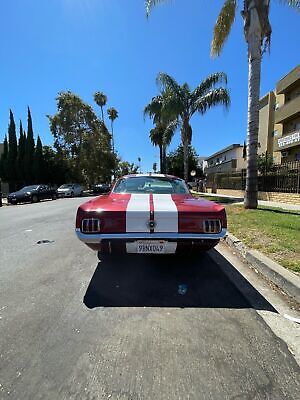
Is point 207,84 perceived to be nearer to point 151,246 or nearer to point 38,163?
point 151,246

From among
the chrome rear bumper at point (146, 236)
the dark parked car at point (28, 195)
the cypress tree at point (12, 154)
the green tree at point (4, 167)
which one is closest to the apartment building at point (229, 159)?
the dark parked car at point (28, 195)

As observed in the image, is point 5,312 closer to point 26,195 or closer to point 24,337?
point 24,337

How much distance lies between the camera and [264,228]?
744 cm

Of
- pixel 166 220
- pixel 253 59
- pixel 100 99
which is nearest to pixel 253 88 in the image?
pixel 253 59

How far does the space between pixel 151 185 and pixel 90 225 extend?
2109 mm

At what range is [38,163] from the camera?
128 feet

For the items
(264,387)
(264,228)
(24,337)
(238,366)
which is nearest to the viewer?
(264,387)

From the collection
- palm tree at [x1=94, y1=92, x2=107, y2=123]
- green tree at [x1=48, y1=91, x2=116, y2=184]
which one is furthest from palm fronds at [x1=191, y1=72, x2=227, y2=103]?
palm tree at [x1=94, y1=92, x2=107, y2=123]

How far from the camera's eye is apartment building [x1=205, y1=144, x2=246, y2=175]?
4367 cm

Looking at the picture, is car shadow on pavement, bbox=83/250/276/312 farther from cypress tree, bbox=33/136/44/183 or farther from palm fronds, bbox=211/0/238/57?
→ cypress tree, bbox=33/136/44/183

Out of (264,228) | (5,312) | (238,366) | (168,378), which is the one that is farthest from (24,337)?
(264,228)

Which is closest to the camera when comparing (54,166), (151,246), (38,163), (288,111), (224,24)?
(151,246)

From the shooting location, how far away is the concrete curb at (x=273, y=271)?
3.78m

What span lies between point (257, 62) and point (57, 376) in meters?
11.7
